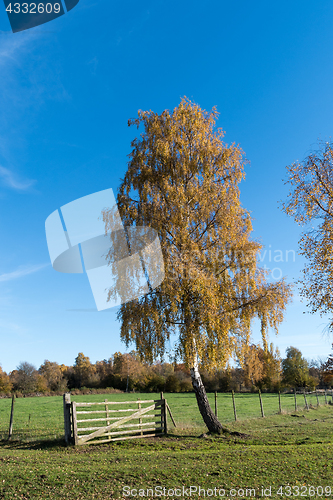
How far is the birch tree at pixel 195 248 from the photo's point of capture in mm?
12594

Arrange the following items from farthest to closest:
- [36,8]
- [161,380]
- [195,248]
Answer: [161,380], [195,248], [36,8]

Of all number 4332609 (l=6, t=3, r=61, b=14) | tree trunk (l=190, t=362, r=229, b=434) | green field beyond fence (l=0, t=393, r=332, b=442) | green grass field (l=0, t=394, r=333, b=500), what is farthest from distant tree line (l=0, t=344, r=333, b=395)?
number 4332609 (l=6, t=3, r=61, b=14)

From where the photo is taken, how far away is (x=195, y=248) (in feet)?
42.3

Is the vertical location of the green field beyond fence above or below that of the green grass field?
below

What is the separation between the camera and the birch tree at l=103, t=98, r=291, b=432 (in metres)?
12.6

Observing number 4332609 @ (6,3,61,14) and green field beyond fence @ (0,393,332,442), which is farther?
green field beyond fence @ (0,393,332,442)

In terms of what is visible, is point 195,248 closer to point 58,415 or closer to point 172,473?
point 172,473

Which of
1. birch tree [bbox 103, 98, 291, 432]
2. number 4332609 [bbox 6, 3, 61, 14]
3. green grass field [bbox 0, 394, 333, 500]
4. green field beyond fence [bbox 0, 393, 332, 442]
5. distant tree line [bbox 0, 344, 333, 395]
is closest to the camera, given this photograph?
green grass field [bbox 0, 394, 333, 500]

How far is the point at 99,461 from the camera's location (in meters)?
8.28

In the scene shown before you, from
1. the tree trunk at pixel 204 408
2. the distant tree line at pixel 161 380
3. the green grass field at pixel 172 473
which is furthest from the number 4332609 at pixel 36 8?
the distant tree line at pixel 161 380

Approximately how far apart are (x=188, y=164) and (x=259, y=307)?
665 cm

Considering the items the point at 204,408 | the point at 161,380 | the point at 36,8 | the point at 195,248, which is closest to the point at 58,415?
the point at 204,408

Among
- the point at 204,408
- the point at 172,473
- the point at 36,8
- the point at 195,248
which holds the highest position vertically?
the point at 36,8

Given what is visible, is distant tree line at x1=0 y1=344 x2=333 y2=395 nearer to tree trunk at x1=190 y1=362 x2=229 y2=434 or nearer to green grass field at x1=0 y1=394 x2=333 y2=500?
tree trunk at x1=190 y1=362 x2=229 y2=434
